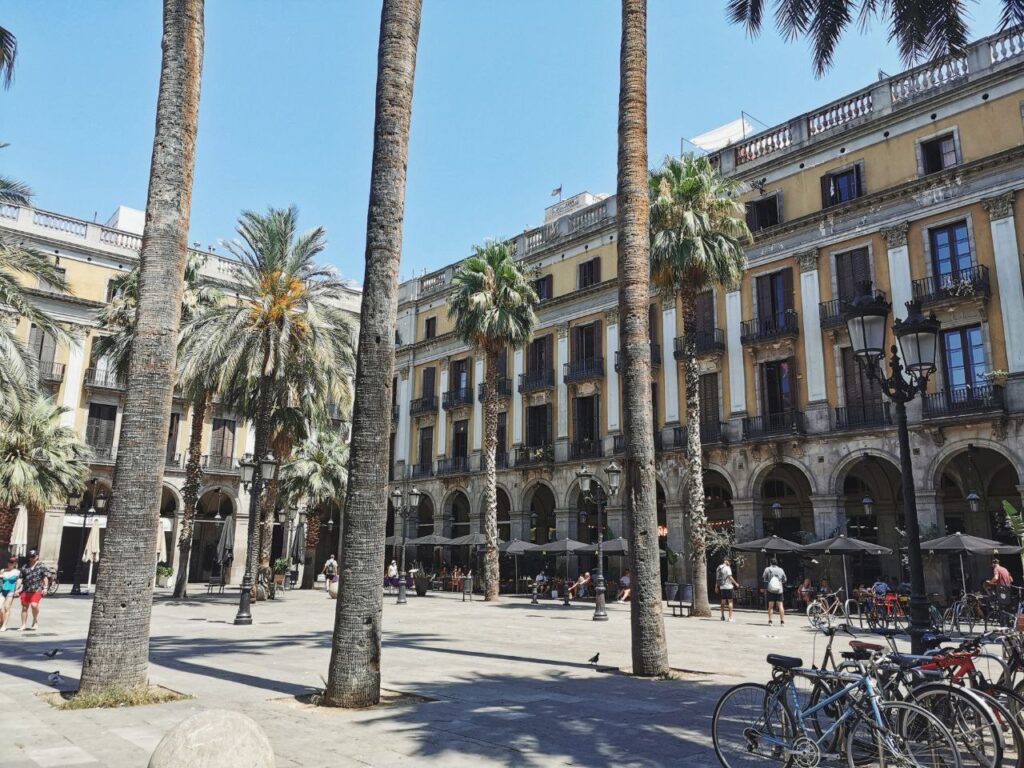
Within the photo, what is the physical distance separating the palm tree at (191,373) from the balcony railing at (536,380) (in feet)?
49.0

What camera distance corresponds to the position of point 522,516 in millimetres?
37156

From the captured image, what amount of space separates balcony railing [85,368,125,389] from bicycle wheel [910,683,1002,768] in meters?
40.1

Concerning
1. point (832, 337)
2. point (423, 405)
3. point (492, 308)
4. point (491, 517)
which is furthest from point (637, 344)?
point (423, 405)

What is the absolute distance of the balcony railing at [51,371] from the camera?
37312mm

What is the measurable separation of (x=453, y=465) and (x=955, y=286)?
2493cm

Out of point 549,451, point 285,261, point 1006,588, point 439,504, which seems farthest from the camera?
point 439,504

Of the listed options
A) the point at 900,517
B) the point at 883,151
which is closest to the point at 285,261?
the point at 883,151

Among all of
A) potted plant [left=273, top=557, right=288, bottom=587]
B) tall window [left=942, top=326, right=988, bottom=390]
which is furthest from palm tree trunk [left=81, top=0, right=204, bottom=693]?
tall window [left=942, top=326, right=988, bottom=390]

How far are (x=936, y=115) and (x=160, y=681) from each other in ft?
89.9

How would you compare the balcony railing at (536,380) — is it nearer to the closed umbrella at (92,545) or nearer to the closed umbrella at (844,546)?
the closed umbrella at (844,546)

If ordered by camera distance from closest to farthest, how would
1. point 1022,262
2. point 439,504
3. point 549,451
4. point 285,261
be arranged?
point 1022,262 < point 285,261 < point 549,451 < point 439,504

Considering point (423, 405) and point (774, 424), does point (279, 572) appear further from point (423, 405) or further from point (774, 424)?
point (774, 424)

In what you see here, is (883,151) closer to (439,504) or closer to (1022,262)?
(1022,262)

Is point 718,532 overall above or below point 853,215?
below
